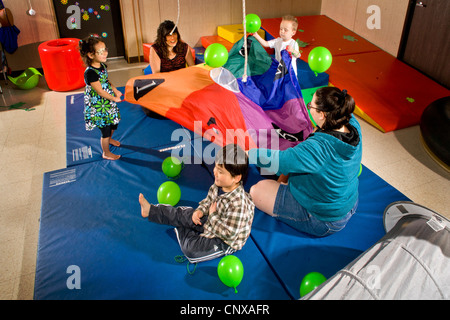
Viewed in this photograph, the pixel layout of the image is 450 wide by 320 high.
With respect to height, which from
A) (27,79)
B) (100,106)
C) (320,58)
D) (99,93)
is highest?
(320,58)

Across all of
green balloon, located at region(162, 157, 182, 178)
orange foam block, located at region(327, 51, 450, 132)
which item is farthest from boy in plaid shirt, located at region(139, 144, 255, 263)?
orange foam block, located at region(327, 51, 450, 132)

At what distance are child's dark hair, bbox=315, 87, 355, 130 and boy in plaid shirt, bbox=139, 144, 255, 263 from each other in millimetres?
507

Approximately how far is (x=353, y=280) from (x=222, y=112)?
1.95 meters

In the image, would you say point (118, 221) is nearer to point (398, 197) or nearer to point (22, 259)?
point (22, 259)

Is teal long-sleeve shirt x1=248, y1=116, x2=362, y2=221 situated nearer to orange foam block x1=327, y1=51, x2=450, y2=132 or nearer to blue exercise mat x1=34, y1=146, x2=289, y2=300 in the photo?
blue exercise mat x1=34, y1=146, x2=289, y2=300

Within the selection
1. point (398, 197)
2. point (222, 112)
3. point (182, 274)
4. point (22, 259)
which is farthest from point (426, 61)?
point (22, 259)

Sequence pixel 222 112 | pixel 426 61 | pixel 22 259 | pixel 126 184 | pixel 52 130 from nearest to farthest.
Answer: pixel 22 259
pixel 126 184
pixel 222 112
pixel 52 130
pixel 426 61

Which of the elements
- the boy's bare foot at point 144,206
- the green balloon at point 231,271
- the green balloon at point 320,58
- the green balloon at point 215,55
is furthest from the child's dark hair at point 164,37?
the green balloon at point 231,271

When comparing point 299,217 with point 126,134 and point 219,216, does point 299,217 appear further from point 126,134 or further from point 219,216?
point 126,134

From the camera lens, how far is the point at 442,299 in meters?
1.54

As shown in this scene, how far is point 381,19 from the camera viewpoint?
17.5 feet

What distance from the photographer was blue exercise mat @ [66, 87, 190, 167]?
320cm

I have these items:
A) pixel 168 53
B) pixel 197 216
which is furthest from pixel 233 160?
pixel 168 53

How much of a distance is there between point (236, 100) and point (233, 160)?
1538mm
